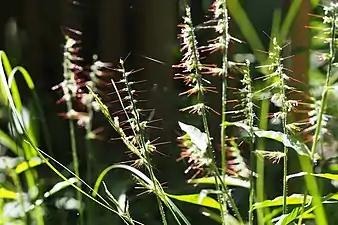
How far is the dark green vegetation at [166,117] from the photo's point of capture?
0.70 metres

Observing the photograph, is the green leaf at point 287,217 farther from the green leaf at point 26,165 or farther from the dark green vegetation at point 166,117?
the green leaf at point 26,165

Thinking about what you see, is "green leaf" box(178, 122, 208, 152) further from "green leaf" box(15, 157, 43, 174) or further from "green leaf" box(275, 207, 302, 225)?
"green leaf" box(15, 157, 43, 174)

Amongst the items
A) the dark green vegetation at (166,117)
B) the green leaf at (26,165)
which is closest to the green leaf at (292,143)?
the dark green vegetation at (166,117)

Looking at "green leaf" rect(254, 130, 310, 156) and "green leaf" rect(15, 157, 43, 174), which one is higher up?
"green leaf" rect(254, 130, 310, 156)

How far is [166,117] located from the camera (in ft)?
3.90

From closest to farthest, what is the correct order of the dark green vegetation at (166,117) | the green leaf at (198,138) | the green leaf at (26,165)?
the green leaf at (198,138)
the dark green vegetation at (166,117)
the green leaf at (26,165)

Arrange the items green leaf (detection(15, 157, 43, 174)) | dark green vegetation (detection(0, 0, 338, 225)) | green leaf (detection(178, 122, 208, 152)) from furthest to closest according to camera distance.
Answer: green leaf (detection(15, 157, 43, 174)) → dark green vegetation (detection(0, 0, 338, 225)) → green leaf (detection(178, 122, 208, 152))

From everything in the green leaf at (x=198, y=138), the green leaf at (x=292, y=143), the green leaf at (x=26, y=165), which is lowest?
the green leaf at (x=26, y=165)

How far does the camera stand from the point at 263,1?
3.84 feet

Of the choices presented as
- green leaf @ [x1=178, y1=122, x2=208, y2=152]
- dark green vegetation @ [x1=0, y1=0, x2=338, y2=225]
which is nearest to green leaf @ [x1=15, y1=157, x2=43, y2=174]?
dark green vegetation @ [x1=0, y1=0, x2=338, y2=225]

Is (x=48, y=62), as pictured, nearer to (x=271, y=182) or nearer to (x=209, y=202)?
(x=271, y=182)

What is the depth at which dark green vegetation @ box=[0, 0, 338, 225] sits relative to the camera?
27.5 inches

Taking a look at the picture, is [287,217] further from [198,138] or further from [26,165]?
[26,165]

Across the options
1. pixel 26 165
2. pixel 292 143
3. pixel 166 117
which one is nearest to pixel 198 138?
pixel 292 143
